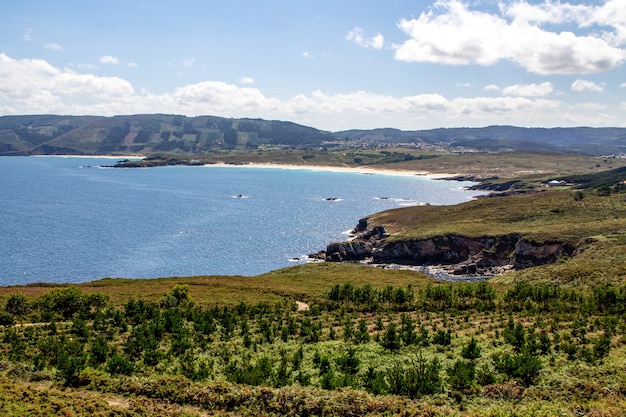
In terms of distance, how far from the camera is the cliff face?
10275 centimetres

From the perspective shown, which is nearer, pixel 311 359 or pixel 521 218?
pixel 311 359

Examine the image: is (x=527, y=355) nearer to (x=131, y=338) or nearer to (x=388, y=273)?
(x=131, y=338)

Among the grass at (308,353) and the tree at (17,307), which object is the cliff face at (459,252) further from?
the tree at (17,307)

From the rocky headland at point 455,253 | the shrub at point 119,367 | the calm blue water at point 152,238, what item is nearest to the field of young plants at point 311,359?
the shrub at point 119,367

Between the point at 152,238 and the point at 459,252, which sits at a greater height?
the point at 459,252

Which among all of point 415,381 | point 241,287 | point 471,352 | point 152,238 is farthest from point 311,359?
point 152,238

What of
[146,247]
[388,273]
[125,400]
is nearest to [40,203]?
[146,247]

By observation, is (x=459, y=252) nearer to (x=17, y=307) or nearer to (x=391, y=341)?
(x=391, y=341)

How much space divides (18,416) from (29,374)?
7.26 metres

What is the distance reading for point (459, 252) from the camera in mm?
115562

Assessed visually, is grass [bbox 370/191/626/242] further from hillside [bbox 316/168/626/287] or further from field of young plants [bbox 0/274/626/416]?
field of young plants [bbox 0/274/626/416]

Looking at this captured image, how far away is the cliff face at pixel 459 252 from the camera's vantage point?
337ft

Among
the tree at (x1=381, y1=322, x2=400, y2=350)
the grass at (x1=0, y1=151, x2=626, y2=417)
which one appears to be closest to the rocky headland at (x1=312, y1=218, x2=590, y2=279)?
the grass at (x1=0, y1=151, x2=626, y2=417)

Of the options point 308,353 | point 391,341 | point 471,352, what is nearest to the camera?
point 471,352
